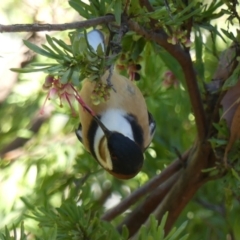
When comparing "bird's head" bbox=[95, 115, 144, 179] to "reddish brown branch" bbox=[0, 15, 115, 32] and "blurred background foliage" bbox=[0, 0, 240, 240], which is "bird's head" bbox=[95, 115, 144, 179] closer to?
"blurred background foliage" bbox=[0, 0, 240, 240]

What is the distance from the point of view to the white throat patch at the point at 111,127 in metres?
0.70

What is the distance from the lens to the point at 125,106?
72 centimetres

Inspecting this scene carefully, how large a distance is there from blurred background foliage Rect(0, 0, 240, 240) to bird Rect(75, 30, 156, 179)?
0.12 meters

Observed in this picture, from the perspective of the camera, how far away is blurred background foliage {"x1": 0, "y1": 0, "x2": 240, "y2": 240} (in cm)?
89

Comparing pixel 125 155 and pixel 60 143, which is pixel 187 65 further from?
pixel 60 143

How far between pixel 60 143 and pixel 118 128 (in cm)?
29

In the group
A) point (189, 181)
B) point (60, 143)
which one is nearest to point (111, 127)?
point (189, 181)

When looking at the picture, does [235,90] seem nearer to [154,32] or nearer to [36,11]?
[154,32]

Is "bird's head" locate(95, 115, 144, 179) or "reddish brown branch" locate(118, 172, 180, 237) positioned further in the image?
"reddish brown branch" locate(118, 172, 180, 237)

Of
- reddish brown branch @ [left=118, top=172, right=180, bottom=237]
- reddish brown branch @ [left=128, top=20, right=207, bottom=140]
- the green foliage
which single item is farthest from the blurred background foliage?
the green foliage

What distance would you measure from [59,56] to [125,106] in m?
0.27

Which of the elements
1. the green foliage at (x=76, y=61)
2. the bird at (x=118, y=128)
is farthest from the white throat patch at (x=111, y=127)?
the green foliage at (x=76, y=61)

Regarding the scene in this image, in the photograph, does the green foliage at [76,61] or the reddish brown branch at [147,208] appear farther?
the reddish brown branch at [147,208]

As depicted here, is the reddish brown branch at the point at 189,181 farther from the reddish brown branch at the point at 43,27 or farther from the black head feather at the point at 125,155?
the reddish brown branch at the point at 43,27
